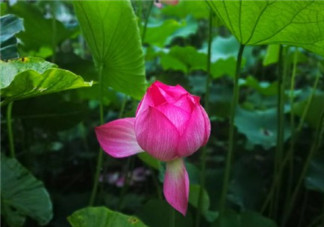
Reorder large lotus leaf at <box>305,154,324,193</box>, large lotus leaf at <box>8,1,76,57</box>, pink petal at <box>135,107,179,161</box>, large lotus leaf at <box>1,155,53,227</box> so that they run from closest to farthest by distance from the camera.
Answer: pink petal at <box>135,107,179,161</box> < large lotus leaf at <box>1,155,53,227</box> < large lotus leaf at <box>305,154,324,193</box> < large lotus leaf at <box>8,1,76,57</box>

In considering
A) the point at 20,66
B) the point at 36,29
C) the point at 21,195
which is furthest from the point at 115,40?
the point at 36,29

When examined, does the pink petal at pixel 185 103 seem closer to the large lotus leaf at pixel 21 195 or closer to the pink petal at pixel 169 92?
the pink petal at pixel 169 92

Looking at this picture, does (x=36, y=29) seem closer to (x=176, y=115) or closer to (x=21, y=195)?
(x=21, y=195)

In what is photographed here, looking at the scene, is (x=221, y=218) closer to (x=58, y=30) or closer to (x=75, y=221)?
(x=75, y=221)

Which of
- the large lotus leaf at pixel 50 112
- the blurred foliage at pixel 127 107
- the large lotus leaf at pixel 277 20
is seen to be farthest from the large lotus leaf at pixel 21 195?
the large lotus leaf at pixel 277 20

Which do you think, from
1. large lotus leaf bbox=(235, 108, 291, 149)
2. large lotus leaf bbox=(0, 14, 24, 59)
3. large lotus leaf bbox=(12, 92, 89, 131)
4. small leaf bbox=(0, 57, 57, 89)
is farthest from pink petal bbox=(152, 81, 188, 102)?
large lotus leaf bbox=(235, 108, 291, 149)

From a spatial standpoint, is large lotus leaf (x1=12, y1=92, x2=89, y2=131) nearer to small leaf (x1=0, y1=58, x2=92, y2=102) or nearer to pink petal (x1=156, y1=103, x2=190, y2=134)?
small leaf (x1=0, y1=58, x2=92, y2=102)
